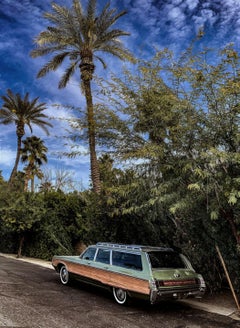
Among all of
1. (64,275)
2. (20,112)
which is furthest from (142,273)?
(20,112)

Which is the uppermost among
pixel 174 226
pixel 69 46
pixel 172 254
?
pixel 69 46

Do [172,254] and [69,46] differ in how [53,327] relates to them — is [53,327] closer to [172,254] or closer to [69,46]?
[172,254]

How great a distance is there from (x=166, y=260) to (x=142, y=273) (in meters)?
0.86

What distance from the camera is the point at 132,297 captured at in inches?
259

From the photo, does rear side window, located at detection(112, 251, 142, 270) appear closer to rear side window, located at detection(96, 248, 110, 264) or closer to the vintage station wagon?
the vintage station wagon

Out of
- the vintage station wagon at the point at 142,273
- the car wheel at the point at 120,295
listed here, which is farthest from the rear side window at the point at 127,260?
the car wheel at the point at 120,295

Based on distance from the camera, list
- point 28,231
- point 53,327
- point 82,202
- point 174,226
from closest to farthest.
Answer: point 53,327
point 174,226
point 82,202
point 28,231

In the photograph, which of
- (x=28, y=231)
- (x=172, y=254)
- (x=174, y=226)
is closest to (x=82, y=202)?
(x=28, y=231)

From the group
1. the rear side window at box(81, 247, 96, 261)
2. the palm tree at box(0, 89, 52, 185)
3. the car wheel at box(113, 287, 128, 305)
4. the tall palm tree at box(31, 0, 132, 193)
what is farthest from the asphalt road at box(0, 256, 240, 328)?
the palm tree at box(0, 89, 52, 185)

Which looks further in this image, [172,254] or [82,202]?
[82,202]

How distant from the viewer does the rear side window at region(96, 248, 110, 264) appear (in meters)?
7.59

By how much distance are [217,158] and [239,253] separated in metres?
2.51

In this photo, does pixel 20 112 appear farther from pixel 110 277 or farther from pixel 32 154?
pixel 110 277

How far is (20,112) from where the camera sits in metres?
29.5
